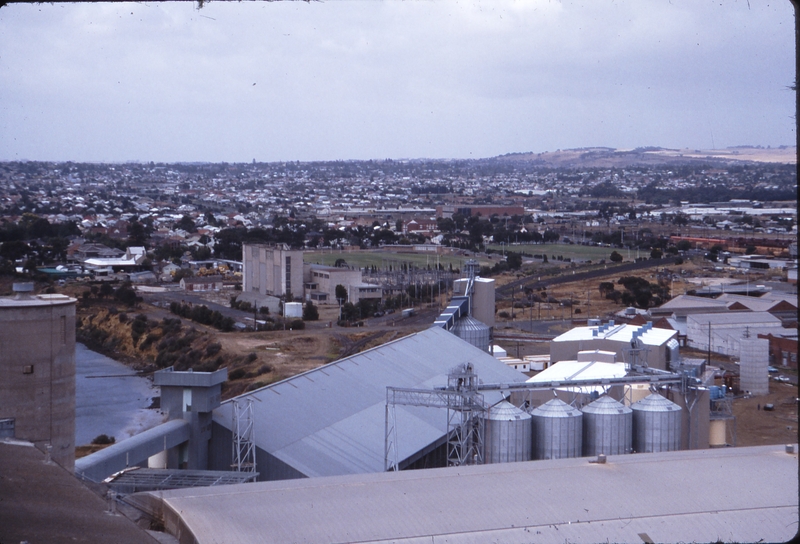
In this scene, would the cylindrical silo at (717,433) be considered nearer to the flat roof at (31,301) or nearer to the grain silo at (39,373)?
the grain silo at (39,373)

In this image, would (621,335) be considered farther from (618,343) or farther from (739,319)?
(739,319)

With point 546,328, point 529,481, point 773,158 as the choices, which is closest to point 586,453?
point 529,481

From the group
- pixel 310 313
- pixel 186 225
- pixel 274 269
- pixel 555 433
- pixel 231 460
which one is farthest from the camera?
pixel 186 225

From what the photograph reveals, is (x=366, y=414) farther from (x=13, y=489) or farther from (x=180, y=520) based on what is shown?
(x=13, y=489)

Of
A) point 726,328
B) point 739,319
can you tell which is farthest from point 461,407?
point 739,319

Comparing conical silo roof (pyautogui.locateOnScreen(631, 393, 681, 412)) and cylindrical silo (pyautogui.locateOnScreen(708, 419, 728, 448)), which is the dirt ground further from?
conical silo roof (pyautogui.locateOnScreen(631, 393, 681, 412))
